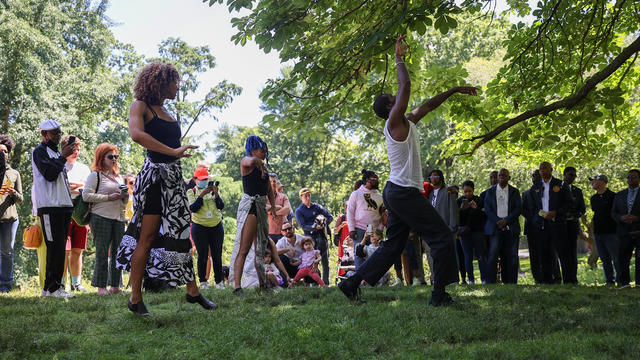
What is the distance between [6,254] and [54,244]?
6.25 ft

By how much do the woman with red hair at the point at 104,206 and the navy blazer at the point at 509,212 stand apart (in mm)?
6465

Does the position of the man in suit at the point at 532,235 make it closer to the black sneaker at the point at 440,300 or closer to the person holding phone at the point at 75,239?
the black sneaker at the point at 440,300

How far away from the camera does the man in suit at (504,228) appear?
388 inches

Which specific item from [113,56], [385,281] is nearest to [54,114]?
[113,56]

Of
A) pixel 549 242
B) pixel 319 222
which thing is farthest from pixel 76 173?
pixel 549 242

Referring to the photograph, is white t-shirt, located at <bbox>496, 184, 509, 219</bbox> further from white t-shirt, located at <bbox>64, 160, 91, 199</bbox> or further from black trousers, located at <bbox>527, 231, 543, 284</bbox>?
white t-shirt, located at <bbox>64, 160, 91, 199</bbox>

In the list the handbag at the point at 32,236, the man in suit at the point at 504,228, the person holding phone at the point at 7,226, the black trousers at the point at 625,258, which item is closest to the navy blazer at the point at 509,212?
the man in suit at the point at 504,228

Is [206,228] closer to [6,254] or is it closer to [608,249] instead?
[6,254]

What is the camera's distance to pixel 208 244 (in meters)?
9.86

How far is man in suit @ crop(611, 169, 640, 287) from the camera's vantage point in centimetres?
921

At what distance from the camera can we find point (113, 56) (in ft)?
112

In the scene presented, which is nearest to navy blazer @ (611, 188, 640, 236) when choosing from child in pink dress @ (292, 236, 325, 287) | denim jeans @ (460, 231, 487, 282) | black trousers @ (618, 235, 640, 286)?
black trousers @ (618, 235, 640, 286)

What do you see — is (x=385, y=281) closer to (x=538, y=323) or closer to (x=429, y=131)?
(x=538, y=323)

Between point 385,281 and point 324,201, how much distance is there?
28.9 meters
